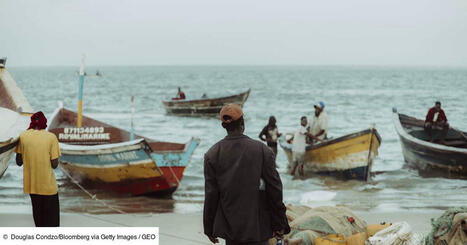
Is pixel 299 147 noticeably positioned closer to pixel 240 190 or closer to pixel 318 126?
pixel 318 126

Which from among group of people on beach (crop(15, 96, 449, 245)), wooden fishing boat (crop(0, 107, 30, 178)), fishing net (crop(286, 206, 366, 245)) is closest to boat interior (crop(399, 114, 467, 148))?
fishing net (crop(286, 206, 366, 245))

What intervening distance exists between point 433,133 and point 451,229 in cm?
1124

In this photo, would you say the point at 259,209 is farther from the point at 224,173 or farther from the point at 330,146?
the point at 330,146

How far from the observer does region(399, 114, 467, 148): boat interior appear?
1487 cm

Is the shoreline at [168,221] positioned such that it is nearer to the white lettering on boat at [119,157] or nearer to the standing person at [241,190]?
the white lettering on boat at [119,157]

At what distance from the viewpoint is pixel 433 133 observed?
15.4 m

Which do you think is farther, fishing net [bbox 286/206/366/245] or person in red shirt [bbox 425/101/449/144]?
person in red shirt [bbox 425/101/449/144]

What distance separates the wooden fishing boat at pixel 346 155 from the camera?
13.1 meters

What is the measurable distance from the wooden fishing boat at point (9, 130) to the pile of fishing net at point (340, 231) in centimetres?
274

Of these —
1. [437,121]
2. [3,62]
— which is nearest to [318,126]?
[437,121]

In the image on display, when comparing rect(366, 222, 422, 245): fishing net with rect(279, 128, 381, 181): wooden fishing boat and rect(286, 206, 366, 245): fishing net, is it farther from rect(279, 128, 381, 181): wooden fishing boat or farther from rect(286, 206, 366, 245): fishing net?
rect(279, 128, 381, 181): wooden fishing boat

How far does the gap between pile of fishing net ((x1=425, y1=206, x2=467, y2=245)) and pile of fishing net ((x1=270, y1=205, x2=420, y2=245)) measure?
25cm

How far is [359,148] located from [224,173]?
1001 cm

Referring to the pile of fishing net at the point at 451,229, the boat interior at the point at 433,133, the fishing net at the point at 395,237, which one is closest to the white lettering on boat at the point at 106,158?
the fishing net at the point at 395,237
